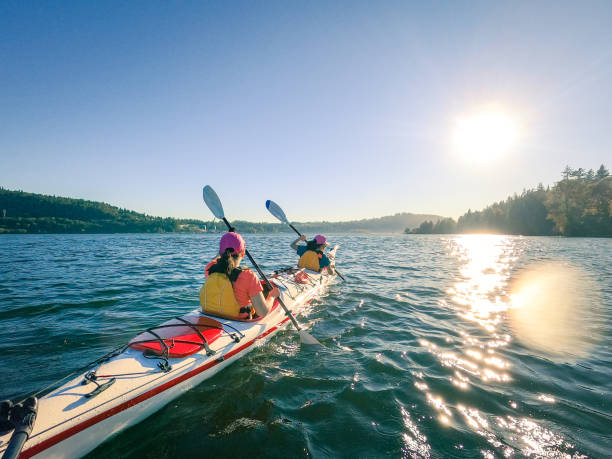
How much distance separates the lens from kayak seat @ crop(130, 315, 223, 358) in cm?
382

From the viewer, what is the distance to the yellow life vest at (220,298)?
4.84 m

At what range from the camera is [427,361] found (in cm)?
484

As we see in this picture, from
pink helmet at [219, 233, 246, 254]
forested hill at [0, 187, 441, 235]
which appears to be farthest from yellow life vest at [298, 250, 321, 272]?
forested hill at [0, 187, 441, 235]

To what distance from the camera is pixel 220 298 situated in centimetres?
495

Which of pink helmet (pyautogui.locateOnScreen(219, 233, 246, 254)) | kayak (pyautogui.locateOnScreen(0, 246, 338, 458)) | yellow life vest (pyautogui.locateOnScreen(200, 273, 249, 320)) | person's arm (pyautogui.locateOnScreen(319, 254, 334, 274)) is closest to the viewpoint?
kayak (pyautogui.locateOnScreen(0, 246, 338, 458))

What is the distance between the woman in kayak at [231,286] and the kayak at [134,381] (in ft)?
0.79

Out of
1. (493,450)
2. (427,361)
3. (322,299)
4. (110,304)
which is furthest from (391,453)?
(110,304)

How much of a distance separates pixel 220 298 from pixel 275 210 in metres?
6.05

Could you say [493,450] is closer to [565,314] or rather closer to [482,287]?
[565,314]

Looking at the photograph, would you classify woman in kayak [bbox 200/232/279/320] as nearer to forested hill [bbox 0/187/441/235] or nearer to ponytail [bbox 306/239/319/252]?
ponytail [bbox 306/239/319/252]

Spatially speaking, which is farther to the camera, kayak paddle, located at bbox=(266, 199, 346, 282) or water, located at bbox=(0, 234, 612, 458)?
kayak paddle, located at bbox=(266, 199, 346, 282)

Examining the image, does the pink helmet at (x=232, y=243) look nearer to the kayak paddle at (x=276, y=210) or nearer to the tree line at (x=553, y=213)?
the kayak paddle at (x=276, y=210)

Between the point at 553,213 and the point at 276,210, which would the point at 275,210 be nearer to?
the point at 276,210

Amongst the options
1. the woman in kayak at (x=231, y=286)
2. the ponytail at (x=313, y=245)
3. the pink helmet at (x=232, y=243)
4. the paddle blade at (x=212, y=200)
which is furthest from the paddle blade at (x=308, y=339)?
the ponytail at (x=313, y=245)
